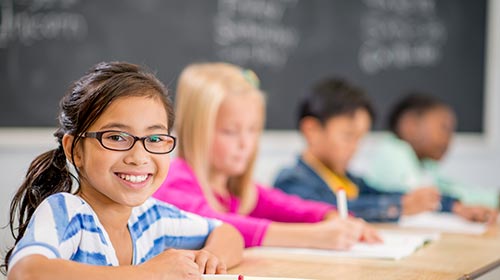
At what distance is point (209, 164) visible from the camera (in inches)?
74.0

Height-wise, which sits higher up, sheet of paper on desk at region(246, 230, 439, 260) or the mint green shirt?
sheet of paper on desk at region(246, 230, 439, 260)

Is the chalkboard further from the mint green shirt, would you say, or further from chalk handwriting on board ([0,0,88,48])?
the mint green shirt

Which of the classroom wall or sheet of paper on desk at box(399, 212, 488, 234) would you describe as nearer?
sheet of paper on desk at box(399, 212, 488, 234)

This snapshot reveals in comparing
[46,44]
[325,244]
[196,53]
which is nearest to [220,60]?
[196,53]

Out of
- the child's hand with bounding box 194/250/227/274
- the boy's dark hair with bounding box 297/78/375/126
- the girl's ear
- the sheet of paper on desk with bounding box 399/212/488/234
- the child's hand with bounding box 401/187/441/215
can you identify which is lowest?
the sheet of paper on desk with bounding box 399/212/488/234

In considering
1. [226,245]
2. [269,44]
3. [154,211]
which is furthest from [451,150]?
[154,211]

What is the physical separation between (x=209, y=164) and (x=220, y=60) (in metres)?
1.44

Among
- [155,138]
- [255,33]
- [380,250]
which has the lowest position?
[380,250]

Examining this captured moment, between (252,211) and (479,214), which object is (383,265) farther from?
(479,214)

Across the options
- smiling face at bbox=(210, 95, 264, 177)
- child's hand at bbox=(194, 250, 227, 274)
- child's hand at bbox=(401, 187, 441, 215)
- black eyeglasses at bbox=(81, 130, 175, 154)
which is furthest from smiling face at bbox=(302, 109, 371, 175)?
black eyeglasses at bbox=(81, 130, 175, 154)

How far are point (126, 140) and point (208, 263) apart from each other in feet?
0.83

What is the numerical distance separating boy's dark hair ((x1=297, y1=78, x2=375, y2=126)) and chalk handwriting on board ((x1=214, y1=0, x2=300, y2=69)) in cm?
81

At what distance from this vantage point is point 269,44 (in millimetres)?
3484

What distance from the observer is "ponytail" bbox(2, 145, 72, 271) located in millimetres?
1143
